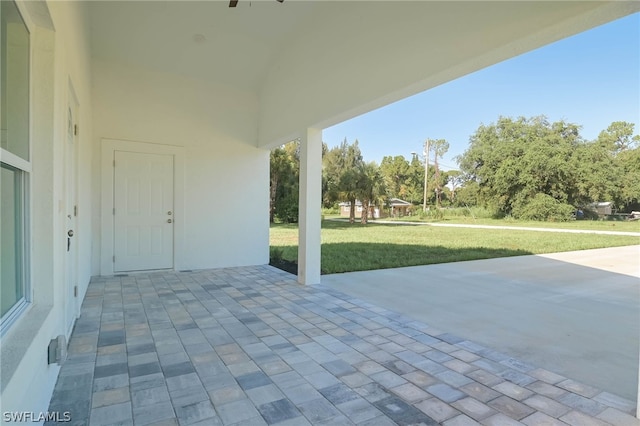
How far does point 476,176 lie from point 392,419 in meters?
23.6

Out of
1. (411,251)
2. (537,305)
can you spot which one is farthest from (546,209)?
(537,305)

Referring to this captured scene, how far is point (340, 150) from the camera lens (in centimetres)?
1894

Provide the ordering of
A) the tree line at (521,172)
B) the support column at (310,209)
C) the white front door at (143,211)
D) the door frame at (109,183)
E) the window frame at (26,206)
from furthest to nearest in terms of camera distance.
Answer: the tree line at (521,172) → the white front door at (143,211) → the door frame at (109,183) → the support column at (310,209) → the window frame at (26,206)

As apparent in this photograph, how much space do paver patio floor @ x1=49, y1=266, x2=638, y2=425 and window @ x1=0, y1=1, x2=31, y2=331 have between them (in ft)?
2.65

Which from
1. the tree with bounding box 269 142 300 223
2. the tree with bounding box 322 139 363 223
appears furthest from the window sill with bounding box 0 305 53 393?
the tree with bounding box 322 139 363 223

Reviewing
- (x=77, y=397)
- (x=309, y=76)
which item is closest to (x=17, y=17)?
(x=77, y=397)

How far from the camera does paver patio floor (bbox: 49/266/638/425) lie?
1.84 metres

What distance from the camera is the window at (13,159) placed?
1.38 metres

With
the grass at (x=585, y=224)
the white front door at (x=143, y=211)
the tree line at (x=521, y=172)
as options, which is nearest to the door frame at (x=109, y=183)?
the white front door at (x=143, y=211)

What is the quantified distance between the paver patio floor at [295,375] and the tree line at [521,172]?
1205cm

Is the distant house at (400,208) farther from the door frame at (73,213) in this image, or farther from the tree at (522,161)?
the door frame at (73,213)

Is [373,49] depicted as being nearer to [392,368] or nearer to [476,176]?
[392,368]
